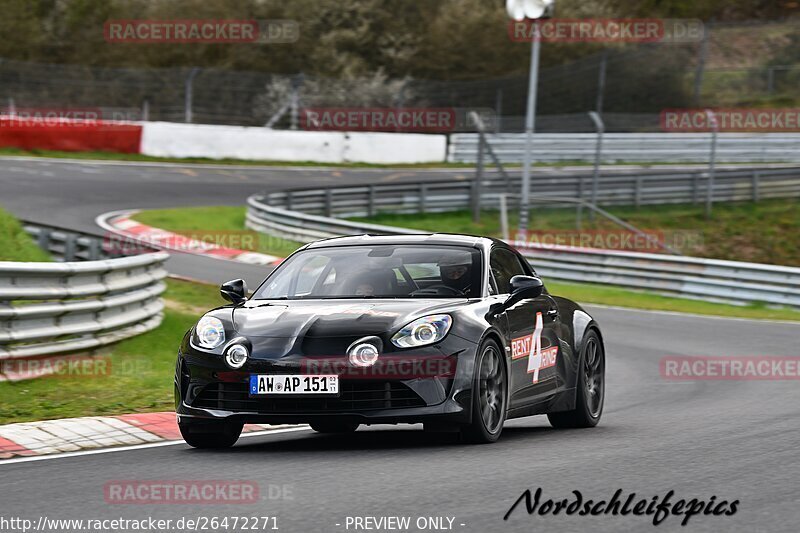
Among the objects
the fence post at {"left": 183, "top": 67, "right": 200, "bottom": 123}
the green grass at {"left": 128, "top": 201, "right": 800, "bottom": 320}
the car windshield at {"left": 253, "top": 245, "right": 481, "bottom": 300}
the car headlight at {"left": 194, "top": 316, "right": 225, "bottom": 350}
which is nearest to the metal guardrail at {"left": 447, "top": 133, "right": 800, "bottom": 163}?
the fence post at {"left": 183, "top": 67, "right": 200, "bottom": 123}

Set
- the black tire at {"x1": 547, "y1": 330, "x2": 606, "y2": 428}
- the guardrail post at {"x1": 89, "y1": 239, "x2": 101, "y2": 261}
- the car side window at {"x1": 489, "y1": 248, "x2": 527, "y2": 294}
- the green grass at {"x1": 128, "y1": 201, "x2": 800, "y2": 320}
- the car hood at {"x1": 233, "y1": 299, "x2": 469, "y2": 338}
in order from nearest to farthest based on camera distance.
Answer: the car hood at {"x1": 233, "y1": 299, "x2": 469, "y2": 338}
the car side window at {"x1": 489, "y1": 248, "x2": 527, "y2": 294}
the black tire at {"x1": 547, "y1": 330, "x2": 606, "y2": 428}
the guardrail post at {"x1": 89, "y1": 239, "x2": 101, "y2": 261}
the green grass at {"x1": 128, "y1": 201, "x2": 800, "y2": 320}

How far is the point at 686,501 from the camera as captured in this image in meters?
6.01

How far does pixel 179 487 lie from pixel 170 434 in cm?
257

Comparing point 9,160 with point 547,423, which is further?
→ point 9,160

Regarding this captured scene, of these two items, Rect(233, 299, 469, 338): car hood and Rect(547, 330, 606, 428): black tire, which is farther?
Rect(547, 330, 606, 428): black tire

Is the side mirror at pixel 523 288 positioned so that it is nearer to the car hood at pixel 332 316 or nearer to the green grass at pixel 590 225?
the car hood at pixel 332 316

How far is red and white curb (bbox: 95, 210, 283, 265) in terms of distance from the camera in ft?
84.3

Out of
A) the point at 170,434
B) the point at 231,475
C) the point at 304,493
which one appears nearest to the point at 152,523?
the point at 304,493

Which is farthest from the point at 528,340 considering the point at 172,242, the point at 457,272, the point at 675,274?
the point at 172,242

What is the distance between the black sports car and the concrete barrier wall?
106ft

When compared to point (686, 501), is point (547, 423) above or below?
below

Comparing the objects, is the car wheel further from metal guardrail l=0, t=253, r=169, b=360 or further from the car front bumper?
metal guardrail l=0, t=253, r=169, b=360

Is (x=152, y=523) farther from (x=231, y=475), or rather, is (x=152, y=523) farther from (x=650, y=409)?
(x=650, y=409)

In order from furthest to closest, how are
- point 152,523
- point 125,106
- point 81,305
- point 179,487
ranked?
1. point 125,106
2. point 81,305
3. point 179,487
4. point 152,523
